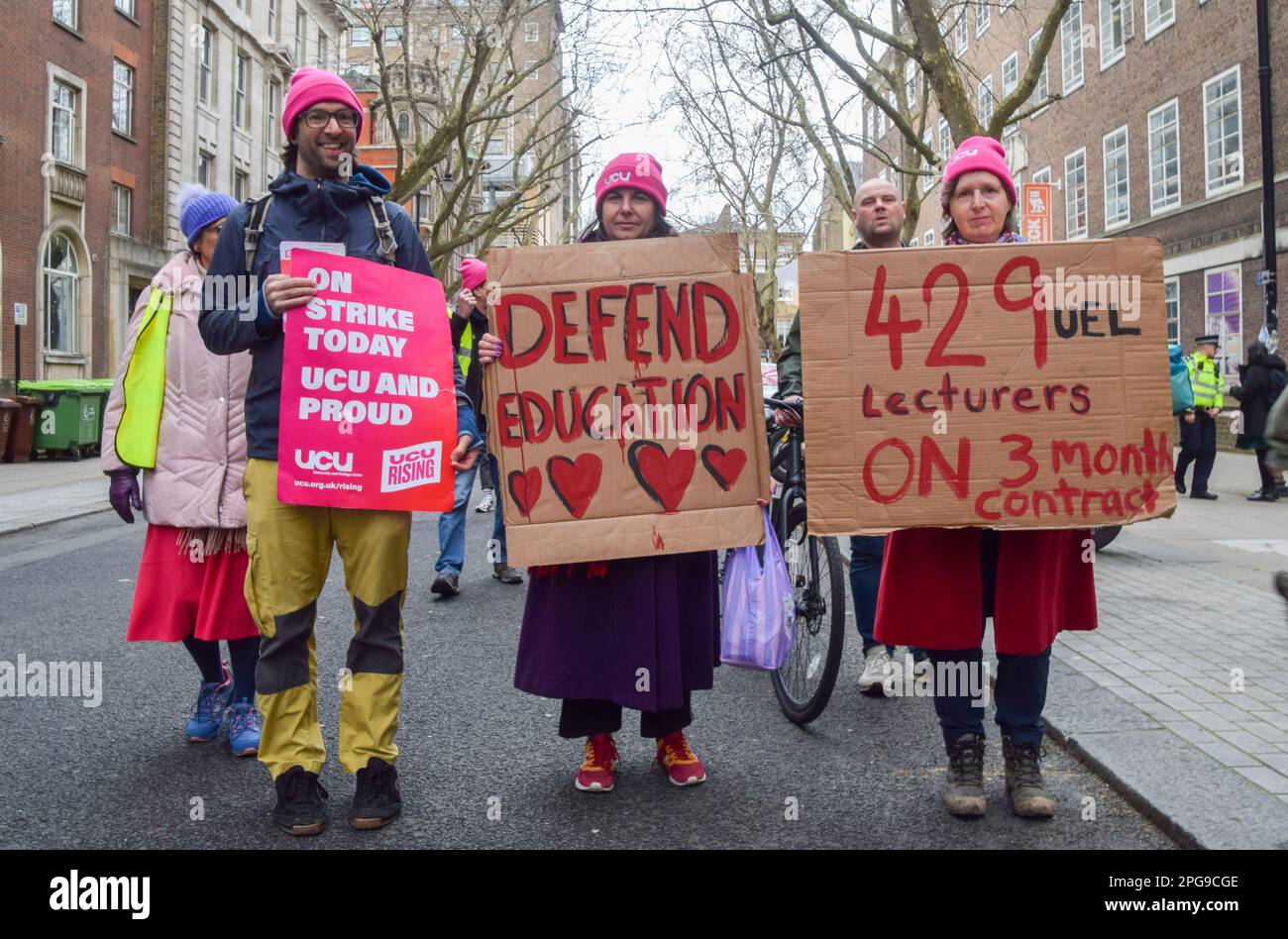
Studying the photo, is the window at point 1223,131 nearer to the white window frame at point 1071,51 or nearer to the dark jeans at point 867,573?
the white window frame at point 1071,51

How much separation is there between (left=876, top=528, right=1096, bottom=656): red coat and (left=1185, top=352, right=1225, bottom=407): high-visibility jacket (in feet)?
38.0

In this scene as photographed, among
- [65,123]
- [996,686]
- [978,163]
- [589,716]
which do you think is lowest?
[589,716]

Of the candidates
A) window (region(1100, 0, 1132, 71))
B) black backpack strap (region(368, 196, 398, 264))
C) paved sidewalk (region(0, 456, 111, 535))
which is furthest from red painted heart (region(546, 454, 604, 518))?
window (region(1100, 0, 1132, 71))

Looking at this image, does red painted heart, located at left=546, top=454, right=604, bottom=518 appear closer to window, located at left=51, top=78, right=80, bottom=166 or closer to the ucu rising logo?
the ucu rising logo

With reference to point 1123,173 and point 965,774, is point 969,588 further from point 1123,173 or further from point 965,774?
point 1123,173

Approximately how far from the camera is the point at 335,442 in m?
3.29

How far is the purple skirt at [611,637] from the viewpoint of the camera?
139 inches

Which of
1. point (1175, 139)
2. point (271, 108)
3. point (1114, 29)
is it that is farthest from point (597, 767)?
point (271, 108)

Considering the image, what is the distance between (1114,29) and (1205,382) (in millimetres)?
17390

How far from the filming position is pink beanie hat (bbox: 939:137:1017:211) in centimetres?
346

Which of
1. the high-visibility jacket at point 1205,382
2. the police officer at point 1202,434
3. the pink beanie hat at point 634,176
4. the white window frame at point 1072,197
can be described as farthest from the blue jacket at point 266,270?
the white window frame at point 1072,197

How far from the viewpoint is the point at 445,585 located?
7.22m
